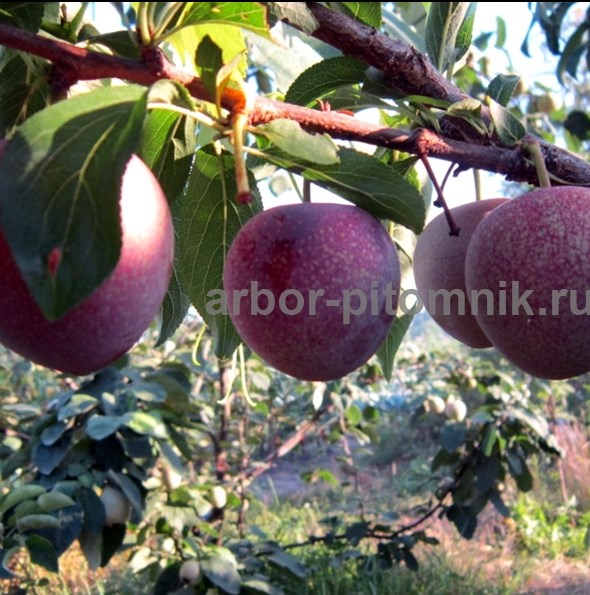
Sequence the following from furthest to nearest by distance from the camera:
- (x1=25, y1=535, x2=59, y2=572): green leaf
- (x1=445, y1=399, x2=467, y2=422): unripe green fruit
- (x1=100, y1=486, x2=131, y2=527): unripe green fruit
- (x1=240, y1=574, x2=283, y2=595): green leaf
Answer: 1. (x1=445, y1=399, x2=467, y2=422): unripe green fruit
2. (x1=240, y1=574, x2=283, y2=595): green leaf
3. (x1=100, y1=486, x2=131, y2=527): unripe green fruit
4. (x1=25, y1=535, x2=59, y2=572): green leaf

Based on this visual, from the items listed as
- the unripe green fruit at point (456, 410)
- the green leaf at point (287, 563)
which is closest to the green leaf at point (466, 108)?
the green leaf at point (287, 563)

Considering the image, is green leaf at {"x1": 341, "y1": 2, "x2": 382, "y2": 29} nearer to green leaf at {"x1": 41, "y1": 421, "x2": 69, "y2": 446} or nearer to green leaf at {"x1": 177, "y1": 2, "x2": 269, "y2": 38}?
green leaf at {"x1": 177, "y1": 2, "x2": 269, "y2": 38}

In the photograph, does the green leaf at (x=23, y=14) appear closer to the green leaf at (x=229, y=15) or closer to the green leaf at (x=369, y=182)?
the green leaf at (x=229, y=15)

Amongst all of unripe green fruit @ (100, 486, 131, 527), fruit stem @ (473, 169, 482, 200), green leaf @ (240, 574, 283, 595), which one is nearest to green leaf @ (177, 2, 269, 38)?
fruit stem @ (473, 169, 482, 200)

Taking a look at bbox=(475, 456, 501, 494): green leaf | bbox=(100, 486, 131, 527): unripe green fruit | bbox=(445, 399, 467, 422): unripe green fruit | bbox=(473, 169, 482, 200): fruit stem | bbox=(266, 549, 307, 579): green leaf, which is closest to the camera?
bbox=(473, 169, 482, 200): fruit stem

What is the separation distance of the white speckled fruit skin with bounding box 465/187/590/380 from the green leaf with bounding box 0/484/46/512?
1.59 meters

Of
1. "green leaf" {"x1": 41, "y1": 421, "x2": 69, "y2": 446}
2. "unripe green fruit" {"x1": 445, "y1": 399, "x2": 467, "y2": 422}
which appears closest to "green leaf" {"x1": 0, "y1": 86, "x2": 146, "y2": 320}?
"green leaf" {"x1": 41, "y1": 421, "x2": 69, "y2": 446}

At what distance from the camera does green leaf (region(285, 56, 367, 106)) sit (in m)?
0.86

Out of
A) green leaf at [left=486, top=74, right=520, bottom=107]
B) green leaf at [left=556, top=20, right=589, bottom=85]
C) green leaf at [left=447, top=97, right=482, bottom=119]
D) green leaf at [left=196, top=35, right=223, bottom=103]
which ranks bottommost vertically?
green leaf at [left=447, top=97, right=482, bottom=119]

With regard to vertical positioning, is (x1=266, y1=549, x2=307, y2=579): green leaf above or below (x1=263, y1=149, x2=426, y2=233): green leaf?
below

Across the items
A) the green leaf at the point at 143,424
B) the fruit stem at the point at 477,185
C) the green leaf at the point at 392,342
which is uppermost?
the fruit stem at the point at 477,185

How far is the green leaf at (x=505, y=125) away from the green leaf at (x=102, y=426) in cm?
165

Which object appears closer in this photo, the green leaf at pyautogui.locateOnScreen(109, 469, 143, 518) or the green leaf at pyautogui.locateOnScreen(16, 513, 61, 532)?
the green leaf at pyautogui.locateOnScreen(16, 513, 61, 532)

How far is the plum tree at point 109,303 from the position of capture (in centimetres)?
56
